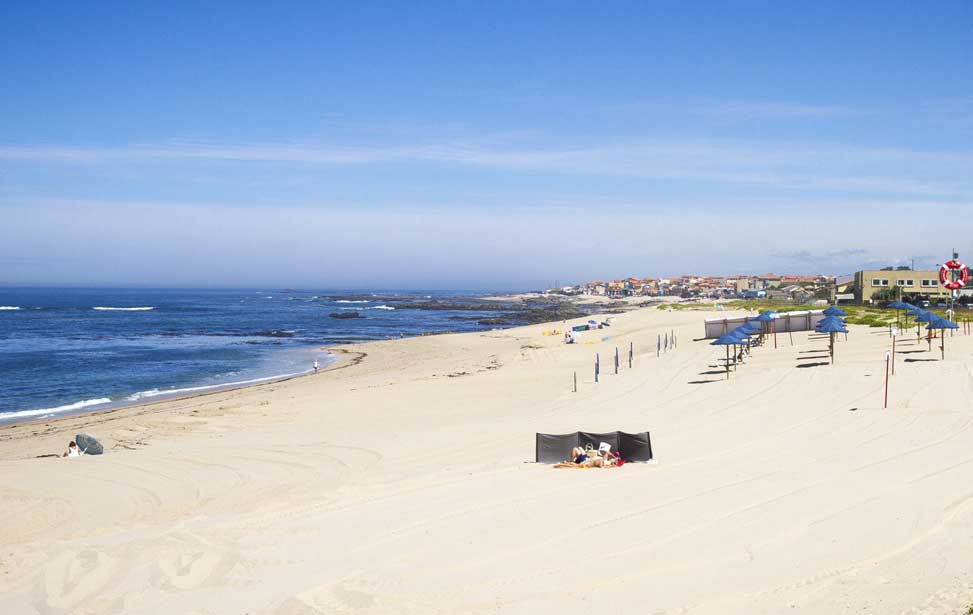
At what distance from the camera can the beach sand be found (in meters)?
7.24

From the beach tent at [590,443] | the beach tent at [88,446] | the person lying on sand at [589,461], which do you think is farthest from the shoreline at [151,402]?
the person lying on sand at [589,461]

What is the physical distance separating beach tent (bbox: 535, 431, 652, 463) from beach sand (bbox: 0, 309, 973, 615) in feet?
1.56

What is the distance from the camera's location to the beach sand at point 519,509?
724 centimetres

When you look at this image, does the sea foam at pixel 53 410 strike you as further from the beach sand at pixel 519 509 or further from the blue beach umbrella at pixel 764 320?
the blue beach umbrella at pixel 764 320

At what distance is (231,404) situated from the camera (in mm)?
24922

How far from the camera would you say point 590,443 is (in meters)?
13.0

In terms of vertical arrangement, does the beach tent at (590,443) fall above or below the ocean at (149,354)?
above

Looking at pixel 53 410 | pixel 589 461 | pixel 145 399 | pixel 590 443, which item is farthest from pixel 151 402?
pixel 589 461

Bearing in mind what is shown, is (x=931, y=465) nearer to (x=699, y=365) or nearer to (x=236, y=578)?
(x=236, y=578)

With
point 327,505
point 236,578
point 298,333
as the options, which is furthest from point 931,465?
point 298,333

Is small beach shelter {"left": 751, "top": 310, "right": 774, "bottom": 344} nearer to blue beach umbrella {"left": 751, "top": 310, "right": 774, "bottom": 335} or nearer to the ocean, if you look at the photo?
blue beach umbrella {"left": 751, "top": 310, "right": 774, "bottom": 335}

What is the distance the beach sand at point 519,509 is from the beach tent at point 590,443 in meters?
0.48

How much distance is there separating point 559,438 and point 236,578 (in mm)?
6492

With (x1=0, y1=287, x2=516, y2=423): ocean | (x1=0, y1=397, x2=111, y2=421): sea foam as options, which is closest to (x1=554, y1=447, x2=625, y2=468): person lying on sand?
(x1=0, y1=287, x2=516, y2=423): ocean
